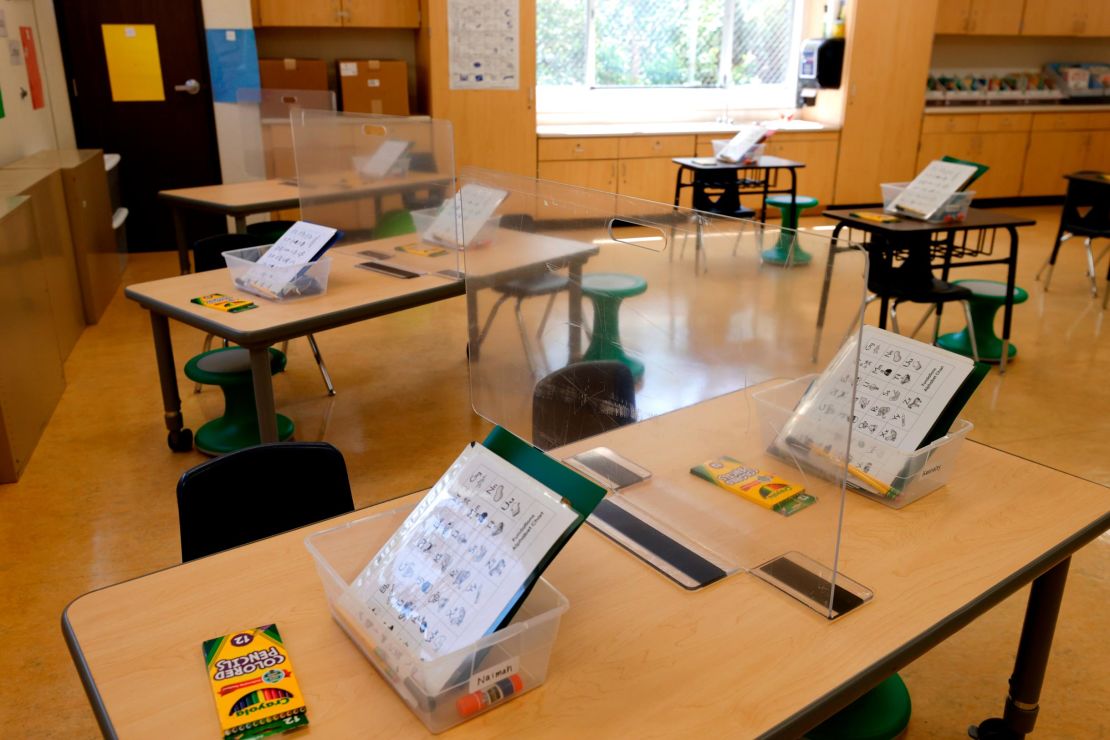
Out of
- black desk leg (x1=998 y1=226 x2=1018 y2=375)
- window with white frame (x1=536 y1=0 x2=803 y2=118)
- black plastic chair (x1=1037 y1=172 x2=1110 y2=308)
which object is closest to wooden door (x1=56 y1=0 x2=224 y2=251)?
window with white frame (x1=536 y1=0 x2=803 y2=118)

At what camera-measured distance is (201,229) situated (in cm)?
668

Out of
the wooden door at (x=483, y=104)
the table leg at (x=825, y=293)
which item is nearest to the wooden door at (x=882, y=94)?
the wooden door at (x=483, y=104)

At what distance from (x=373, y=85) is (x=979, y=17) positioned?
5650 millimetres

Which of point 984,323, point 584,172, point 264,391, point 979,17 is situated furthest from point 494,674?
point 979,17

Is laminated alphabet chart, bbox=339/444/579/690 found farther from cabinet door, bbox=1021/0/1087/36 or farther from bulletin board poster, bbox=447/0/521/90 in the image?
cabinet door, bbox=1021/0/1087/36

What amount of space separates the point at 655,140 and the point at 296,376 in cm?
423

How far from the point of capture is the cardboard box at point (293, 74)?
20.7 feet

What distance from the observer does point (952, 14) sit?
26.2 ft

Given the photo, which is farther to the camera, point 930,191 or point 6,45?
point 6,45

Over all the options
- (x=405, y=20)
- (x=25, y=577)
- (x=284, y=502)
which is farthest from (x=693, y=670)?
(x=405, y=20)

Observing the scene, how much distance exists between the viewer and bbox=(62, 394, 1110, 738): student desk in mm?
1062

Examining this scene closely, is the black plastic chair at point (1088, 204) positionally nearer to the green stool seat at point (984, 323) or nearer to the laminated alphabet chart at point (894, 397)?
the green stool seat at point (984, 323)

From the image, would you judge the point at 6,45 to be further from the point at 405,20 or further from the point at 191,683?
the point at 191,683

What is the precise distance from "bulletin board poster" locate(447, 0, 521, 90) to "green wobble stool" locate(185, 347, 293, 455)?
147 inches
